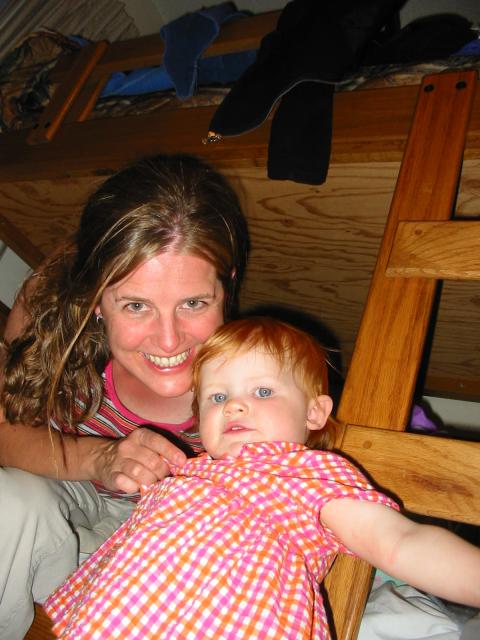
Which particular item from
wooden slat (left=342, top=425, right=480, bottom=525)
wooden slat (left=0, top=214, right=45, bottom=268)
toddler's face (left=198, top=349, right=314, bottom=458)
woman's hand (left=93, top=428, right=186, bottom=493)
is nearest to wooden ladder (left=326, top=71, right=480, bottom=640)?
wooden slat (left=342, top=425, right=480, bottom=525)

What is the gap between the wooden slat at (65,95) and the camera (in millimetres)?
1653

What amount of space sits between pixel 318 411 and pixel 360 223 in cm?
72

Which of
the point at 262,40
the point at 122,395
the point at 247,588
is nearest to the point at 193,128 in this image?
the point at 262,40

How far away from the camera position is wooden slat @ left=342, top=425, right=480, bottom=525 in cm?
73

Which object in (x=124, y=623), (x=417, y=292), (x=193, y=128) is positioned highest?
(x=193, y=128)

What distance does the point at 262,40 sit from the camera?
142 centimetres

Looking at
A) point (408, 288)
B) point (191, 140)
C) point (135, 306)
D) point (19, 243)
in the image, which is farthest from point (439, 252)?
point (19, 243)

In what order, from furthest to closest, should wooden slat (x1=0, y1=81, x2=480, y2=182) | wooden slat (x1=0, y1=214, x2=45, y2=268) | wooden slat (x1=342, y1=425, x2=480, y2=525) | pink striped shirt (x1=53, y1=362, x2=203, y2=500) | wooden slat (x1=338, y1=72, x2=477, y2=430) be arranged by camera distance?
wooden slat (x1=0, y1=214, x2=45, y2=268) < pink striped shirt (x1=53, y1=362, x2=203, y2=500) < wooden slat (x1=0, y1=81, x2=480, y2=182) < wooden slat (x1=338, y1=72, x2=477, y2=430) < wooden slat (x1=342, y1=425, x2=480, y2=525)

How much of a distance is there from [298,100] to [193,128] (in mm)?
326

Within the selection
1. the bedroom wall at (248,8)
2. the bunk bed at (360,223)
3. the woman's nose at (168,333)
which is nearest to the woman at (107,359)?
the woman's nose at (168,333)

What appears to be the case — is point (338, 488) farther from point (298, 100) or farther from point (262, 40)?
point (262, 40)

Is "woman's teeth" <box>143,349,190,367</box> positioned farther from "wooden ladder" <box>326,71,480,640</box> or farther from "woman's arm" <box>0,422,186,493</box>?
"wooden ladder" <box>326,71,480,640</box>

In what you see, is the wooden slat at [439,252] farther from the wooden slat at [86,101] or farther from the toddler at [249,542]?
the wooden slat at [86,101]

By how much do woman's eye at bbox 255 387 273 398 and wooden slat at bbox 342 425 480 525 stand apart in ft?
0.57
